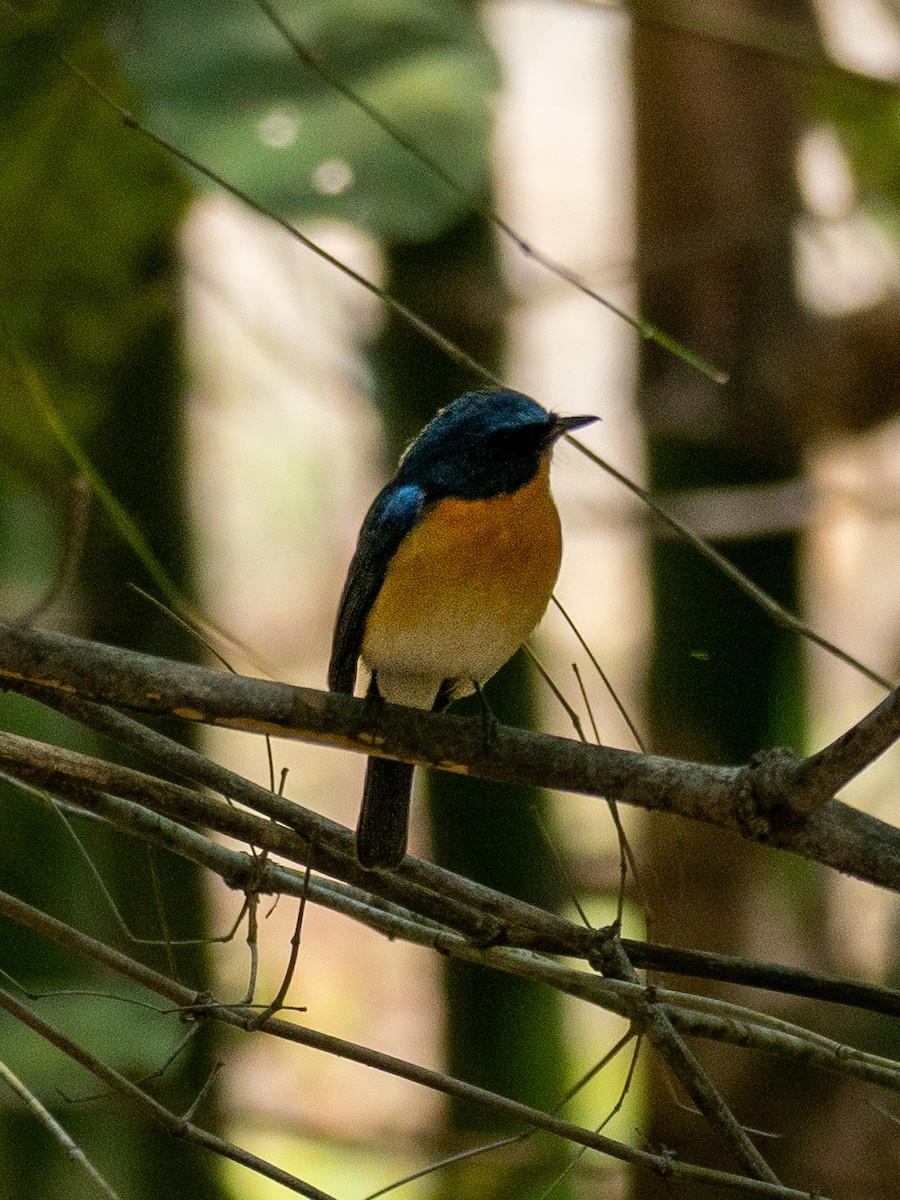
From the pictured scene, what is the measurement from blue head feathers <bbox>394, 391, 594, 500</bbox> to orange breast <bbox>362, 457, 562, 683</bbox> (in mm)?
84

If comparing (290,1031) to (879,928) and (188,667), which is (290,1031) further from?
(879,928)

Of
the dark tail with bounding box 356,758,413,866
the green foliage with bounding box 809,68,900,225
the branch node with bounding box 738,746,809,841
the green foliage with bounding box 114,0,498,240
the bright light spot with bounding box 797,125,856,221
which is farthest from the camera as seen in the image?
the bright light spot with bounding box 797,125,856,221

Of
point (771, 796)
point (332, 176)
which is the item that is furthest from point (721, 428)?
point (771, 796)

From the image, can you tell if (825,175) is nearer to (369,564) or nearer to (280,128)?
(280,128)

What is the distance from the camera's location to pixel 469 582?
2666 mm

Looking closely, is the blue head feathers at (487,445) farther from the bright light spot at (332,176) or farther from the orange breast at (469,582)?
the bright light spot at (332,176)

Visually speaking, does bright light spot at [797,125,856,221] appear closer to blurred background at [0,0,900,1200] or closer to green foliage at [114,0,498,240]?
blurred background at [0,0,900,1200]

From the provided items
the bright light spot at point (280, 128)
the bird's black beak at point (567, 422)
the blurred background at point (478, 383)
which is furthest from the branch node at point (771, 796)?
the bright light spot at point (280, 128)

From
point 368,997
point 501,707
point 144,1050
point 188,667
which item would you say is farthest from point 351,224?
point 368,997

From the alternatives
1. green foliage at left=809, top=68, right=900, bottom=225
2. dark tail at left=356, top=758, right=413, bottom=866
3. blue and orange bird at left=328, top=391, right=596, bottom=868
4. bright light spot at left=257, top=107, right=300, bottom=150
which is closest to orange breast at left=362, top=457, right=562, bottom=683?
blue and orange bird at left=328, top=391, right=596, bottom=868

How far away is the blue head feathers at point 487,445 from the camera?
111 inches

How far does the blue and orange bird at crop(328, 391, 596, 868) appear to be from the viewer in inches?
105

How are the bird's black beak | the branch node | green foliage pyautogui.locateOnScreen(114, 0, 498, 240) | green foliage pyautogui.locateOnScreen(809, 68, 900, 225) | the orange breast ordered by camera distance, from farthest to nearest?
green foliage pyautogui.locateOnScreen(809, 68, 900, 225) < green foliage pyautogui.locateOnScreen(114, 0, 498, 240) < the bird's black beak < the orange breast < the branch node

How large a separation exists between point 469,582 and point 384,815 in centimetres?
50
